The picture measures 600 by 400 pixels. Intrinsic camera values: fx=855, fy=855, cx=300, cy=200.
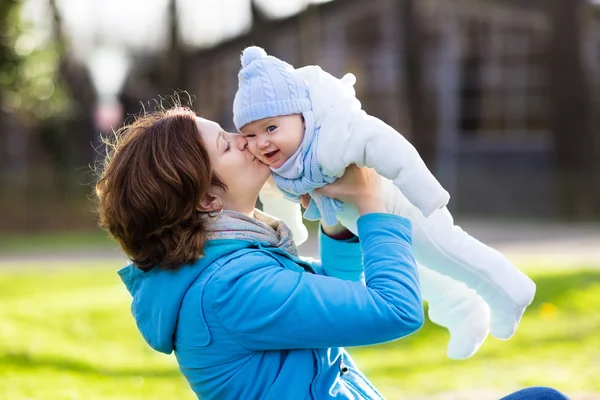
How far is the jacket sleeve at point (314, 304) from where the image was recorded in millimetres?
2035

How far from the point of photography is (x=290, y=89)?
7.66 ft

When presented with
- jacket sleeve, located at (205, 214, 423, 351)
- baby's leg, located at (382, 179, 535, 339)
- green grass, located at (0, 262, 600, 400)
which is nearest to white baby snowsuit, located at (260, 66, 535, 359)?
baby's leg, located at (382, 179, 535, 339)

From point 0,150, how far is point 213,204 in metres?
25.7

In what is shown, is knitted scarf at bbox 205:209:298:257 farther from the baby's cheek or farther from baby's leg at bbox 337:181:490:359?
baby's leg at bbox 337:181:490:359

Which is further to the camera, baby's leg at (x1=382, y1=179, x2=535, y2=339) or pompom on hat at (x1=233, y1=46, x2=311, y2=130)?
baby's leg at (x1=382, y1=179, x2=535, y2=339)

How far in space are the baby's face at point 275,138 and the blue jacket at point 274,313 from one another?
0.26 metres

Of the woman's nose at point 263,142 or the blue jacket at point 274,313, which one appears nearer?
the blue jacket at point 274,313

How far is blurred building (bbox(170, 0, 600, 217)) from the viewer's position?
22922mm

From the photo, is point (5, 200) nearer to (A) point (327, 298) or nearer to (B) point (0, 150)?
(B) point (0, 150)

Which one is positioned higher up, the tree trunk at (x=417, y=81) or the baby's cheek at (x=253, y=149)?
the baby's cheek at (x=253, y=149)

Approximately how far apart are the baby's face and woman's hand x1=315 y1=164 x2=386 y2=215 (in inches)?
6.2

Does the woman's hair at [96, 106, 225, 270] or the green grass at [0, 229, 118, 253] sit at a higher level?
the woman's hair at [96, 106, 225, 270]

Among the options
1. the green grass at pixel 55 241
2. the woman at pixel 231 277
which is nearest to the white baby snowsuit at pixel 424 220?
the woman at pixel 231 277

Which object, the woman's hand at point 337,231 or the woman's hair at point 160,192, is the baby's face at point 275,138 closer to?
the woman's hair at point 160,192
